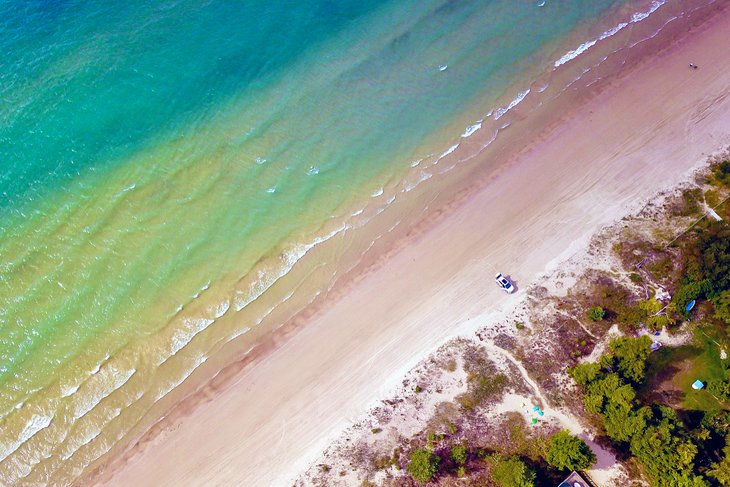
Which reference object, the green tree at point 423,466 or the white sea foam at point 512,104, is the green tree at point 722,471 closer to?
the green tree at point 423,466

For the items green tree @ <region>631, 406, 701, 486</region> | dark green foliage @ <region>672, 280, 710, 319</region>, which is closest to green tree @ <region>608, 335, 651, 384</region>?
green tree @ <region>631, 406, 701, 486</region>

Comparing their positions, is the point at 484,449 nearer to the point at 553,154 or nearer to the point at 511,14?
the point at 553,154

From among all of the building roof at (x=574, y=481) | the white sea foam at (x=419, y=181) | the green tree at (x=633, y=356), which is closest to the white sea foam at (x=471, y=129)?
the white sea foam at (x=419, y=181)

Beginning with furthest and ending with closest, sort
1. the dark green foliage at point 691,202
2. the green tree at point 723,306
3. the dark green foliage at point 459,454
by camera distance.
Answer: the dark green foliage at point 691,202
the green tree at point 723,306
the dark green foliage at point 459,454

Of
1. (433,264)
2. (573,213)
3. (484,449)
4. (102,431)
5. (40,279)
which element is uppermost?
(40,279)

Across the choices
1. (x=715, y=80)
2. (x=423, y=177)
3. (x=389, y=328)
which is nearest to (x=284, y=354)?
(x=389, y=328)

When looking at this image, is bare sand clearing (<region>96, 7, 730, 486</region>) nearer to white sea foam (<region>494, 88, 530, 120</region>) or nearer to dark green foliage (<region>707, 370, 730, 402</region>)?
white sea foam (<region>494, 88, 530, 120</region>)

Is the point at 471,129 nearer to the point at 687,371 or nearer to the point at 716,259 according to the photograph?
the point at 716,259
